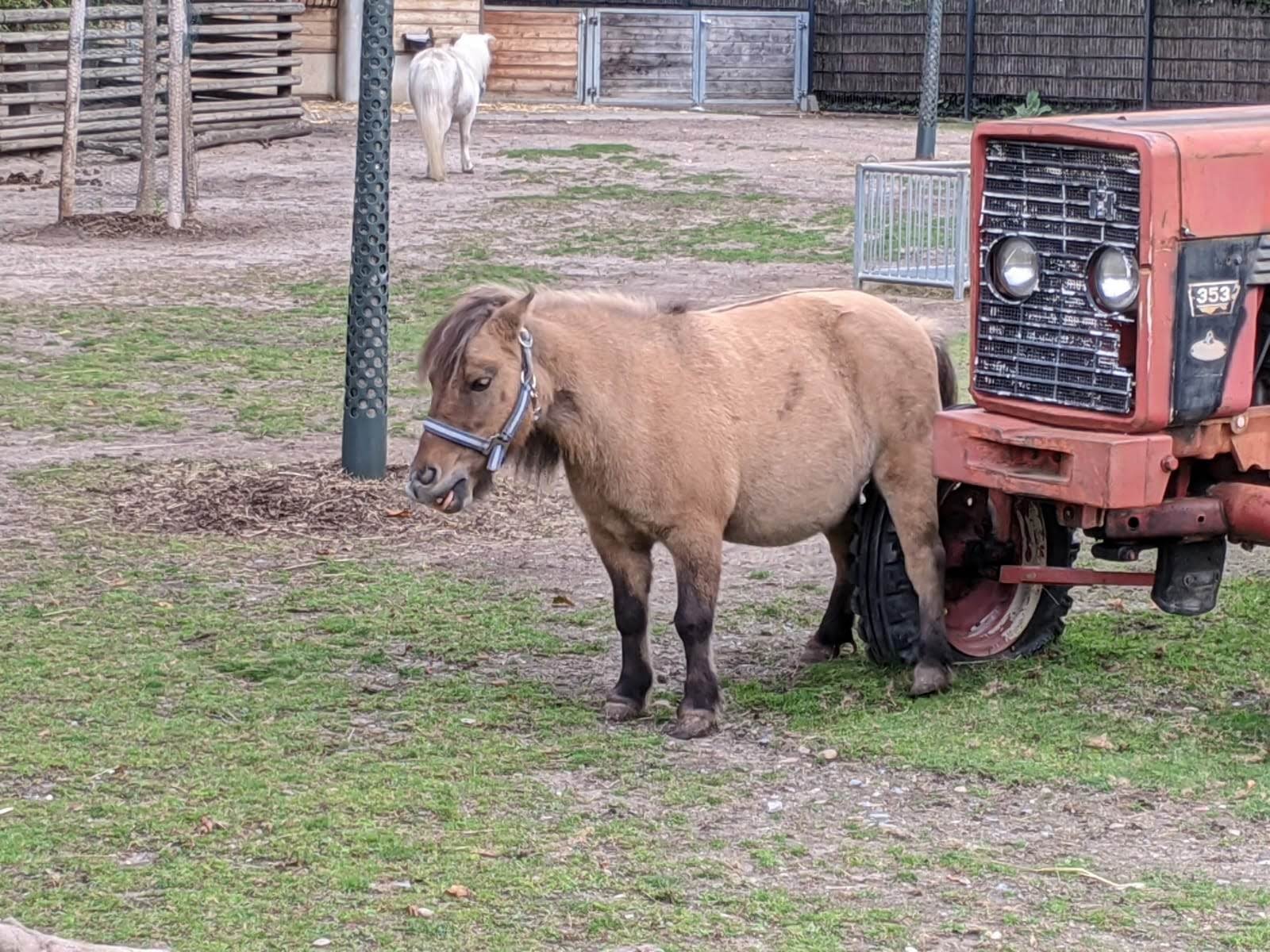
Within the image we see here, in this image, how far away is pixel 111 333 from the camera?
13.3 meters

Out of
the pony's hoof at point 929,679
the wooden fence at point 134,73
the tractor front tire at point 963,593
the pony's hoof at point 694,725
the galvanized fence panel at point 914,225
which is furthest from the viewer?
the wooden fence at point 134,73

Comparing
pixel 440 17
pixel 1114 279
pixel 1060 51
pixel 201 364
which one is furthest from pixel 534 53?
pixel 1114 279

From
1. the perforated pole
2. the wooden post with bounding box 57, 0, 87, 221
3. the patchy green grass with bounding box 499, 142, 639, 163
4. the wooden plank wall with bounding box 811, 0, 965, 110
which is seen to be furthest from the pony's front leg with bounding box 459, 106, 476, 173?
the wooden plank wall with bounding box 811, 0, 965, 110

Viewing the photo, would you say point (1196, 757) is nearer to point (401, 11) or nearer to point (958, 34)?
point (401, 11)

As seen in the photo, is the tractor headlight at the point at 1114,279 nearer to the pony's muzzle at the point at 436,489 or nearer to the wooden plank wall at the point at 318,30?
the pony's muzzle at the point at 436,489

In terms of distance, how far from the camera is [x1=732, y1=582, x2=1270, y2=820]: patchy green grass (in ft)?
19.2

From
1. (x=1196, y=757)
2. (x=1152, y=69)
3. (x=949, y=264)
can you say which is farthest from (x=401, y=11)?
(x=1196, y=757)

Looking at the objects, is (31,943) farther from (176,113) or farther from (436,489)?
(176,113)

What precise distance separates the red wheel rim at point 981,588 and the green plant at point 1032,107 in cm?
2508

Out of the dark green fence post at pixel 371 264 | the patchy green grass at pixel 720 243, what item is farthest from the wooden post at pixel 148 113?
the dark green fence post at pixel 371 264

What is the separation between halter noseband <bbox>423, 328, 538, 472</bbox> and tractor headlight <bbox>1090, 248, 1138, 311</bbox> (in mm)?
1740

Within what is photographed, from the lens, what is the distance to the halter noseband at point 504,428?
6105 mm

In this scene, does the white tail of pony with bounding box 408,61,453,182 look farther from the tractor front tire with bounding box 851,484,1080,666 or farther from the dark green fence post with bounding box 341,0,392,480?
the tractor front tire with bounding box 851,484,1080,666

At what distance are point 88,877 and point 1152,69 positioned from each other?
95.5 ft
